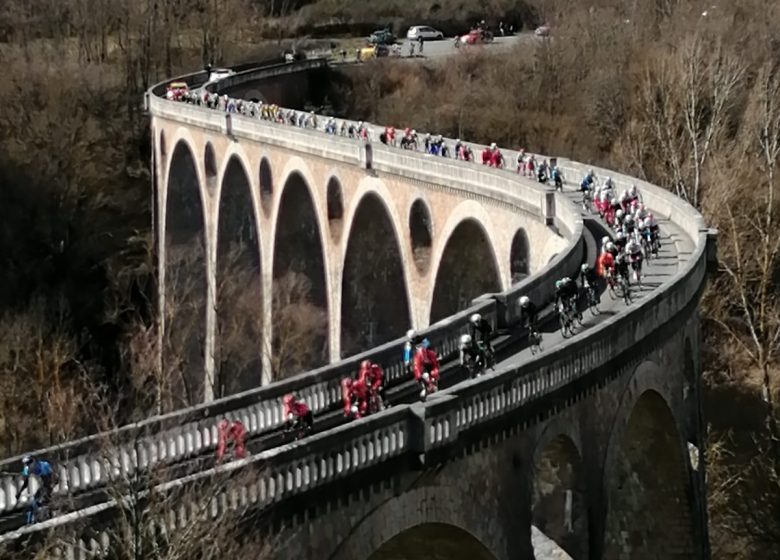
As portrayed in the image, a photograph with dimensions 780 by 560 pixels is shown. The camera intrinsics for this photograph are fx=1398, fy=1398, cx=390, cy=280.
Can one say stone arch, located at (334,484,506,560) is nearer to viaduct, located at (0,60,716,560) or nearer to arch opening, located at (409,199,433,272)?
viaduct, located at (0,60,716,560)

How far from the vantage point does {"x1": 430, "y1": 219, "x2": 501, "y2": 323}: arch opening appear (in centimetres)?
4088

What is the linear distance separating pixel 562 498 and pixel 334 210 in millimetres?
26545

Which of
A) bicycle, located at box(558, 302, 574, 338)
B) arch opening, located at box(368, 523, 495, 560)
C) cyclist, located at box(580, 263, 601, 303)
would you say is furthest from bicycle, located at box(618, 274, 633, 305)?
arch opening, located at box(368, 523, 495, 560)

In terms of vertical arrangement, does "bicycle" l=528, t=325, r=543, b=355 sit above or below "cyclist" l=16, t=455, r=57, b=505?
below

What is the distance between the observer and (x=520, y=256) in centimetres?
3803

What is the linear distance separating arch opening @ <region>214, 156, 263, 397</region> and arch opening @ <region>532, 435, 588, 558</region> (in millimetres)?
24609

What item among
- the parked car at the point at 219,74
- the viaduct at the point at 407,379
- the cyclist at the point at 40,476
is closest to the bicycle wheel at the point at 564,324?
the viaduct at the point at 407,379

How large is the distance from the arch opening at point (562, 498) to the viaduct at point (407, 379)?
0.13ft

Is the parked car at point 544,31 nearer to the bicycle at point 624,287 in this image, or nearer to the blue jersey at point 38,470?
the bicycle at point 624,287

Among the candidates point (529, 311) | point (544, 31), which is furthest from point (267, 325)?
point (544, 31)

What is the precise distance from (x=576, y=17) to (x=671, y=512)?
158 ft

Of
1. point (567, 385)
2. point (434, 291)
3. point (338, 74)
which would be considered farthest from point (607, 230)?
point (338, 74)

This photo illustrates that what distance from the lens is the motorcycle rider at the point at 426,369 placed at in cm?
2095

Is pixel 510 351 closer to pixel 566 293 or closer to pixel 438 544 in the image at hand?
pixel 566 293
